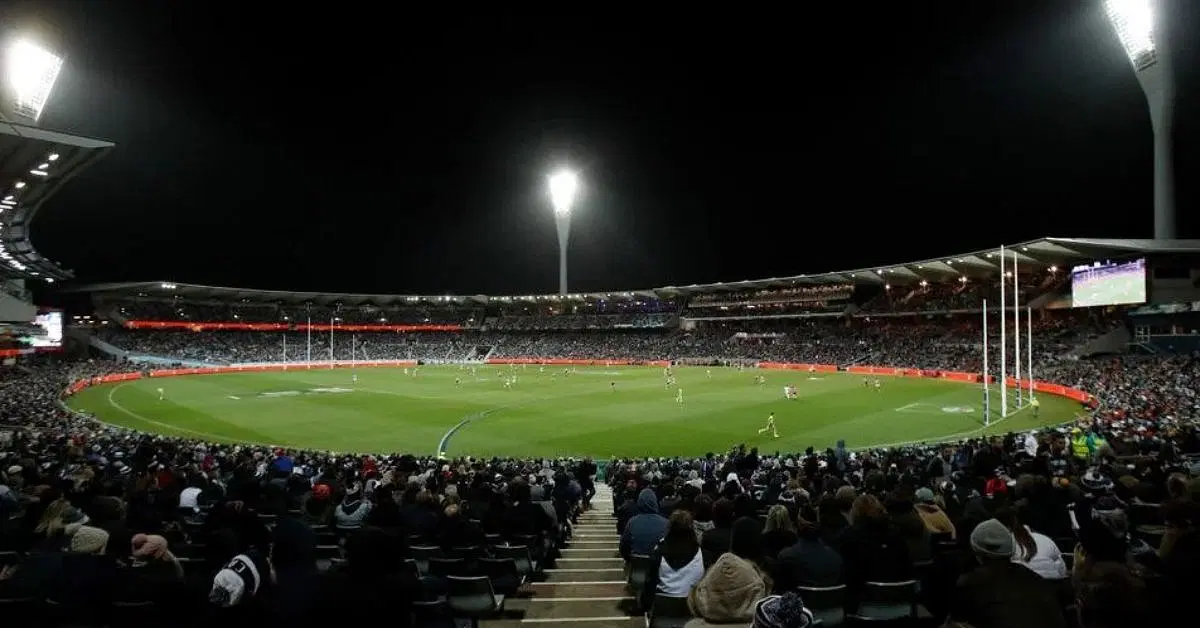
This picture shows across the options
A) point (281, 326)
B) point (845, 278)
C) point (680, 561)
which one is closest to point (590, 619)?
point (680, 561)

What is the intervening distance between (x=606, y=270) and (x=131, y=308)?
3017 inches

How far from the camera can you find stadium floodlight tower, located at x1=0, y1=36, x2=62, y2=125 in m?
31.2

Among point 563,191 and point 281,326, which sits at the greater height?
point 563,191

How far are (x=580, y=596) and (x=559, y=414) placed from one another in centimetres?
3059

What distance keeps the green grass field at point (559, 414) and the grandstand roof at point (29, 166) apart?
11801 millimetres

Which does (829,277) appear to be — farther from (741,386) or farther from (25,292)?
(25,292)

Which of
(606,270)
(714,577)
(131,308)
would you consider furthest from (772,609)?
(606,270)

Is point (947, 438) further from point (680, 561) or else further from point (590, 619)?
point (680, 561)

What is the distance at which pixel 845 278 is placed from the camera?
80000mm

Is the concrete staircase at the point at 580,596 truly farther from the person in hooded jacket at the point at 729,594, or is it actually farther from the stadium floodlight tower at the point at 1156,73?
the stadium floodlight tower at the point at 1156,73

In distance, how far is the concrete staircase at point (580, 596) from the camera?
697 centimetres

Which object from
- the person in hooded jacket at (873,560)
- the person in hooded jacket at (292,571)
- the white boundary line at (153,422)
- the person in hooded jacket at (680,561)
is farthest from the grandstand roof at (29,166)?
the person in hooded jacket at (873,560)

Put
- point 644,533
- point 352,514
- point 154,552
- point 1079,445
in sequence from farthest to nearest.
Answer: point 1079,445
point 352,514
point 644,533
point 154,552

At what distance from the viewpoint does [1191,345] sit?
42.0m
